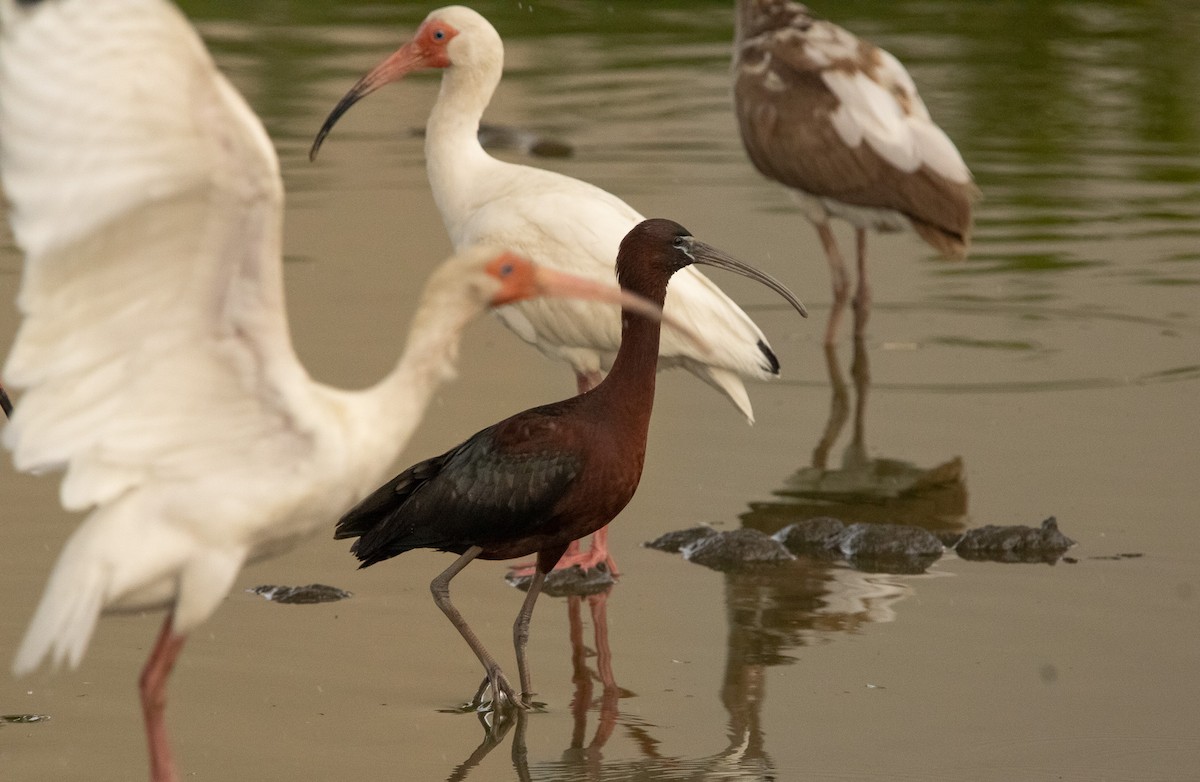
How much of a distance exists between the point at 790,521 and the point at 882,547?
633 millimetres

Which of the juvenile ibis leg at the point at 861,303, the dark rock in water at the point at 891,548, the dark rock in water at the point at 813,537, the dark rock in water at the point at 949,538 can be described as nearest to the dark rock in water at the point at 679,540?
the dark rock in water at the point at 813,537

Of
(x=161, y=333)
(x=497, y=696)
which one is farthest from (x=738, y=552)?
(x=161, y=333)

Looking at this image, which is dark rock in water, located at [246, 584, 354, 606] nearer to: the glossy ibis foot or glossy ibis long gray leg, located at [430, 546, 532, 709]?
glossy ibis long gray leg, located at [430, 546, 532, 709]

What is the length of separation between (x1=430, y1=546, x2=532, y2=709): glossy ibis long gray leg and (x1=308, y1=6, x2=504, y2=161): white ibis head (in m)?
2.96

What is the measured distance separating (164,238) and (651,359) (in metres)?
2.12

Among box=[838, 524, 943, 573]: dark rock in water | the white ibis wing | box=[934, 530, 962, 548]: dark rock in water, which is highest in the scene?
the white ibis wing

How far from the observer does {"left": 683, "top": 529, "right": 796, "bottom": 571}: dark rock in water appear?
7777mm

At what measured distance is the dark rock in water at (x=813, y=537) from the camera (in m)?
7.93

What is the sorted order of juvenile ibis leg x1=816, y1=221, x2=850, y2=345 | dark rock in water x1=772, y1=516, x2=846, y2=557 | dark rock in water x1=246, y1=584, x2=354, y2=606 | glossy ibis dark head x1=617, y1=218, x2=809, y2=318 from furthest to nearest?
juvenile ibis leg x1=816, y1=221, x2=850, y2=345
dark rock in water x1=772, y1=516, x2=846, y2=557
dark rock in water x1=246, y1=584, x2=354, y2=606
glossy ibis dark head x1=617, y1=218, x2=809, y2=318

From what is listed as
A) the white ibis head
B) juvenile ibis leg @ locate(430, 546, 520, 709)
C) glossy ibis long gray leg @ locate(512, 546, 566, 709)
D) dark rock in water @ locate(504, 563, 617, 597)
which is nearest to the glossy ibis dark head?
glossy ibis long gray leg @ locate(512, 546, 566, 709)

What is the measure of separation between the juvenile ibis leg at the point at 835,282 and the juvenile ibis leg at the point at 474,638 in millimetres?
4711

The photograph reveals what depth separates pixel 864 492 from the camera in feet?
29.0

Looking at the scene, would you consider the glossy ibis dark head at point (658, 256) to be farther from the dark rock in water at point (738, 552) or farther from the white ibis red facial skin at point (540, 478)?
the dark rock in water at point (738, 552)

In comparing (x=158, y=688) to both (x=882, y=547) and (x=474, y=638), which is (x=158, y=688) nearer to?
(x=474, y=638)
